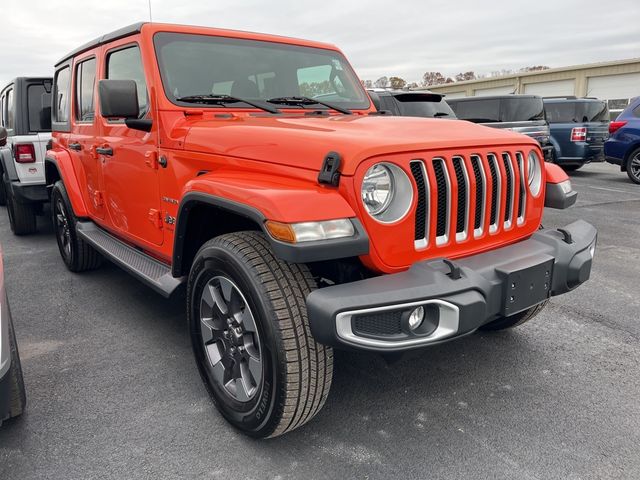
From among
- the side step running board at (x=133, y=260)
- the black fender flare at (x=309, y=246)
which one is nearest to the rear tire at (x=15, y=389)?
the side step running board at (x=133, y=260)

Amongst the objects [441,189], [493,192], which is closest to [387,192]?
[441,189]

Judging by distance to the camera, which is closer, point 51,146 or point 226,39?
point 226,39

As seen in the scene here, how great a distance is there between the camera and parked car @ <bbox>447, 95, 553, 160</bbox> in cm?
1028

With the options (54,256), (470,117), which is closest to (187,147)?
(54,256)

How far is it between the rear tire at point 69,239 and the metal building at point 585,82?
26.5m

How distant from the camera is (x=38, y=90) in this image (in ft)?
22.3

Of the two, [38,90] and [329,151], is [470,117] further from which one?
[329,151]

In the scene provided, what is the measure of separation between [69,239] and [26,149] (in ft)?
6.58

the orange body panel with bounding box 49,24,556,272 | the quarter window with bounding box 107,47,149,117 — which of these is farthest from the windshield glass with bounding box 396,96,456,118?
the quarter window with bounding box 107,47,149,117

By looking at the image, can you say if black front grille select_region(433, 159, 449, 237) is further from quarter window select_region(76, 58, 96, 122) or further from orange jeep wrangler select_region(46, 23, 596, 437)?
quarter window select_region(76, 58, 96, 122)

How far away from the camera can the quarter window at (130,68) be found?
10.4 feet

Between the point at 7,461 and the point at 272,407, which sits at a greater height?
the point at 272,407

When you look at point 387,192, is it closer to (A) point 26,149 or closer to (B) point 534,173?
(B) point 534,173

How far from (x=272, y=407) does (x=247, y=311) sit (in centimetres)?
41
